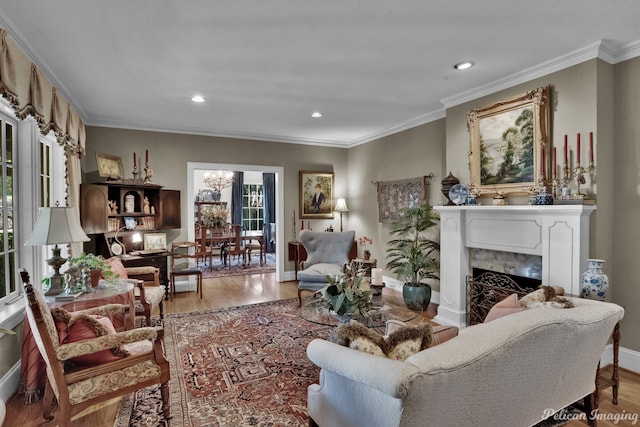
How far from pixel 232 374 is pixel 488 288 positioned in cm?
268

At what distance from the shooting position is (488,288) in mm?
3600

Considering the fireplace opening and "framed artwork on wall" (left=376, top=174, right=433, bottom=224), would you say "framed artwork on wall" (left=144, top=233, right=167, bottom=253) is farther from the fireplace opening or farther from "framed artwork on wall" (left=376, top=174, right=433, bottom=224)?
the fireplace opening

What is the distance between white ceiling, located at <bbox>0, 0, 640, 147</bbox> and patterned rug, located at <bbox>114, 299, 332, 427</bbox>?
264 centimetres

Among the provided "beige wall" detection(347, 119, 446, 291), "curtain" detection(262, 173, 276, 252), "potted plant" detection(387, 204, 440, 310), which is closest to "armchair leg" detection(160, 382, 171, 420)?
"potted plant" detection(387, 204, 440, 310)

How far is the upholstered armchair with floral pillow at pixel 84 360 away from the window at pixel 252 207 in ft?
27.6

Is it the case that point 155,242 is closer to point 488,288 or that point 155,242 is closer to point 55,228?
point 55,228

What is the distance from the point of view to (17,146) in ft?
9.55

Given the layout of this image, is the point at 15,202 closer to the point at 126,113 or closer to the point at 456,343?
the point at 126,113

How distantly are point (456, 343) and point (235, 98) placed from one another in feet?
11.8

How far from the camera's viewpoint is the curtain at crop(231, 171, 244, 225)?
1025 centimetres

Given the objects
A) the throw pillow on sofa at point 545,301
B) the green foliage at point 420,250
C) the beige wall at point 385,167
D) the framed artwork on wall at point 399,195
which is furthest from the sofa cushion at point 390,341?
the framed artwork on wall at point 399,195

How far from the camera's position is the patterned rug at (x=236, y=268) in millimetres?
7086

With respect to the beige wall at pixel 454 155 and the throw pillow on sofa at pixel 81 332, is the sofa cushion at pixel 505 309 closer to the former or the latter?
the beige wall at pixel 454 155

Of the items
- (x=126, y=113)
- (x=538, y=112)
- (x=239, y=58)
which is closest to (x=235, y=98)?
(x=239, y=58)
